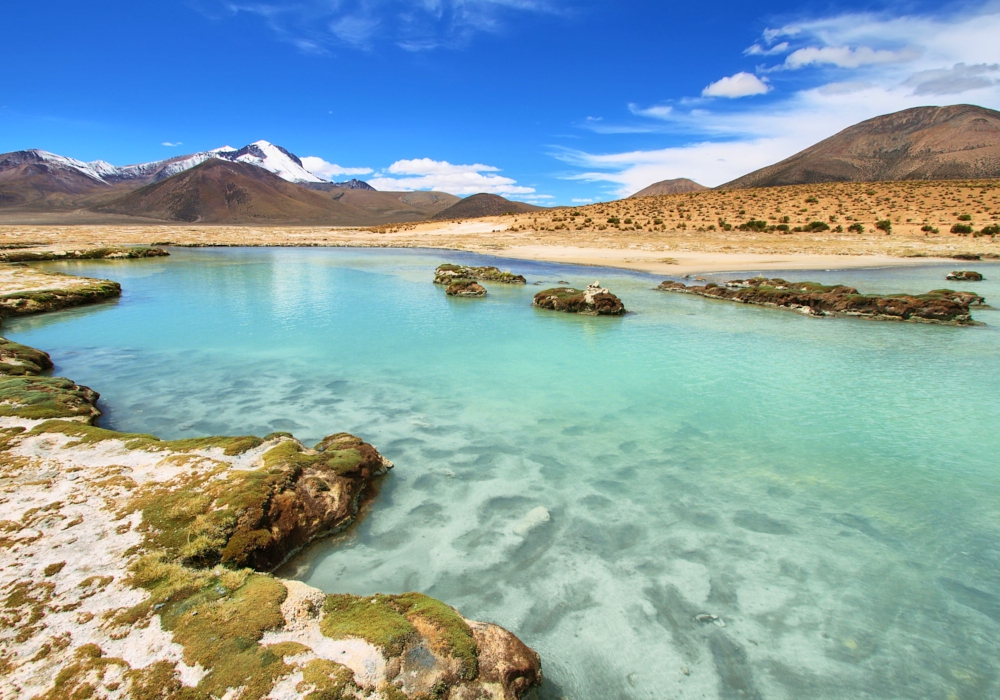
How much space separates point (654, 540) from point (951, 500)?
4028 mm

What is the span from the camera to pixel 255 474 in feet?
17.3

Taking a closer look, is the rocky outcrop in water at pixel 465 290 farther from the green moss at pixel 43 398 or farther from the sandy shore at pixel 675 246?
the green moss at pixel 43 398

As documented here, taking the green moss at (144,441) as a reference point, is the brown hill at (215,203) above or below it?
above

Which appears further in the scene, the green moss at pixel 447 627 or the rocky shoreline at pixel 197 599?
the green moss at pixel 447 627

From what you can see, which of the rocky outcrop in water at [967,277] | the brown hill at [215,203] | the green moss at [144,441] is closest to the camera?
the green moss at [144,441]

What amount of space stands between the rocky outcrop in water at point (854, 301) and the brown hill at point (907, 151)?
314ft

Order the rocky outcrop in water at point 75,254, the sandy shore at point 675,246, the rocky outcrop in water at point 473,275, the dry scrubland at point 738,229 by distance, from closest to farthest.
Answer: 1. the rocky outcrop in water at point 473,275
2. the rocky outcrop in water at point 75,254
3. the sandy shore at point 675,246
4. the dry scrubland at point 738,229

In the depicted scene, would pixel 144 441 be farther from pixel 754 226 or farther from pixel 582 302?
pixel 754 226

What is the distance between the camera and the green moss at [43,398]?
21.8 feet

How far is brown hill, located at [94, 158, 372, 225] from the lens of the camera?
15150 cm

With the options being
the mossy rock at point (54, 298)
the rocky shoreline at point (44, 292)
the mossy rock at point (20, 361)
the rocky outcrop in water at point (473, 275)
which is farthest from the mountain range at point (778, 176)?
the mossy rock at point (20, 361)

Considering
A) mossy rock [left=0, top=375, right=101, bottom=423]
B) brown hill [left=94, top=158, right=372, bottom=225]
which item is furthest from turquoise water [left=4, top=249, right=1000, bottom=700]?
brown hill [left=94, top=158, right=372, bottom=225]

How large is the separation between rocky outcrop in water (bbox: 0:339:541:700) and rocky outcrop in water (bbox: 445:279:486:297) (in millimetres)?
15490

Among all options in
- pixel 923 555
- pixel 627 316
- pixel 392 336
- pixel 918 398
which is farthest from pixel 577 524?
pixel 627 316
